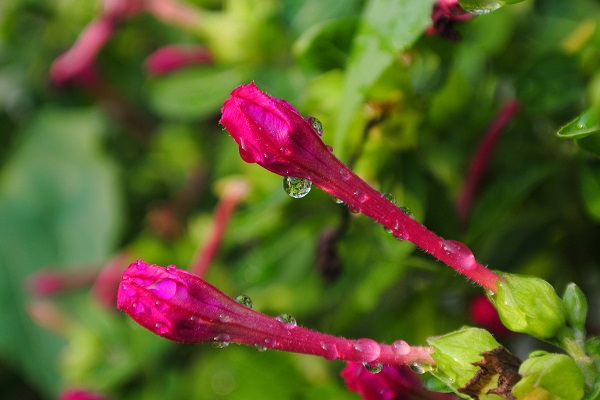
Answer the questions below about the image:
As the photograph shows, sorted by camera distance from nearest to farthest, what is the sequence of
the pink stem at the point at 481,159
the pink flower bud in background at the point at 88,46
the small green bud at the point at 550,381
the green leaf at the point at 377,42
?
the small green bud at the point at 550,381
the green leaf at the point at 377,42
the pink stem at the point at 481,159
the pink flower bud in background at the point at 88,46

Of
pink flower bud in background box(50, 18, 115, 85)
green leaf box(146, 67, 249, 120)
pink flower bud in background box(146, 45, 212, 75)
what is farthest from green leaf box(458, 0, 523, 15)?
pink flower bud in background box(50, 18, 115, 85)

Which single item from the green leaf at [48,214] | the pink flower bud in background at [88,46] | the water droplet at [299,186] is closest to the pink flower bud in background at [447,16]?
the water droplet at [299,186]

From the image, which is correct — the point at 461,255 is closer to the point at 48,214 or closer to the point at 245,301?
the point at 245,301

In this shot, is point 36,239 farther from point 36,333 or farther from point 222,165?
point 222,165

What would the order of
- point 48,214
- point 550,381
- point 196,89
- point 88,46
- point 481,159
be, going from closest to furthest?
point 550,381 → point 481,159 → point 196,89 → point 88,46 → point 48,214

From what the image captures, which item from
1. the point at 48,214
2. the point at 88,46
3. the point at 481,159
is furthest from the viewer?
the point at 48,214

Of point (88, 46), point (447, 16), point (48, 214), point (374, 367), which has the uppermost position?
point (447, 16)

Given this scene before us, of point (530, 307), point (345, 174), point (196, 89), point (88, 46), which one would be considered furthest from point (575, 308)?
point (88, 46)

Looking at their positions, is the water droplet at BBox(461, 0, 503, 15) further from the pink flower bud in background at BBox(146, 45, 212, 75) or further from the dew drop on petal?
the pink flower bud in background at BBox(146, 45, 212, 75)

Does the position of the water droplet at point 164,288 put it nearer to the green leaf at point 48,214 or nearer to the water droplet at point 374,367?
the water droplet at point 374,367
